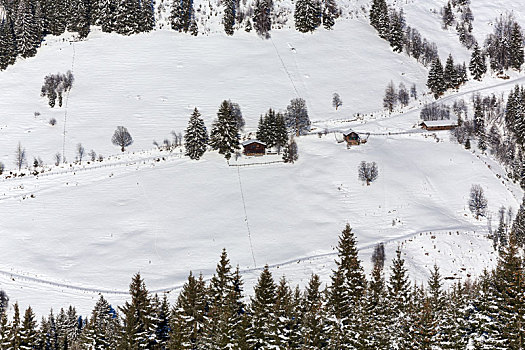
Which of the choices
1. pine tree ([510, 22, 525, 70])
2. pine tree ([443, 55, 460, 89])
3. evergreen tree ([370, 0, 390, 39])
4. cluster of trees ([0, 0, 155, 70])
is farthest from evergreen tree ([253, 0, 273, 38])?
pine tree ([510, 22, 525, 70])

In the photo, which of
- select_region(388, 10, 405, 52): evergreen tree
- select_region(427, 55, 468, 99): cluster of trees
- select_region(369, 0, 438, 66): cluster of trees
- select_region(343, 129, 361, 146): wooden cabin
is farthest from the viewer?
select_region(388, 10, 405, 52): evergreen tree

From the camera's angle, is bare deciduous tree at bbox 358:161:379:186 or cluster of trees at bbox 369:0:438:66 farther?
cluster of trees at bbox 369:0:438:66

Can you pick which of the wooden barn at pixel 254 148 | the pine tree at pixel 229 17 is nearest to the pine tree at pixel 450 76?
the pine tree at pixel 229 17

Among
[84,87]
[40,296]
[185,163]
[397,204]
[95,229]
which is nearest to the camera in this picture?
[40,296]

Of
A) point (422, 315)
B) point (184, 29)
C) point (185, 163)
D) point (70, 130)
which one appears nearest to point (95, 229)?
point (185, 163)

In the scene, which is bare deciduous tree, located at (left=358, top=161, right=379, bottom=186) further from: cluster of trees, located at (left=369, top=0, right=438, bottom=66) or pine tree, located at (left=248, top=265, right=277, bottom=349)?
cluster of trees, located at (left=369, top=0, right=438, bottom=66)

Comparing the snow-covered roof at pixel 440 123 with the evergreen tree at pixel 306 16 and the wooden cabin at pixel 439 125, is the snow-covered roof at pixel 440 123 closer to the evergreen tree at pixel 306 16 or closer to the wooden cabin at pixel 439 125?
the wooden cabin at pixel 439 125

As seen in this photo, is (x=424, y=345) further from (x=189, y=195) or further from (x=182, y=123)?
(x=182, y=123)
